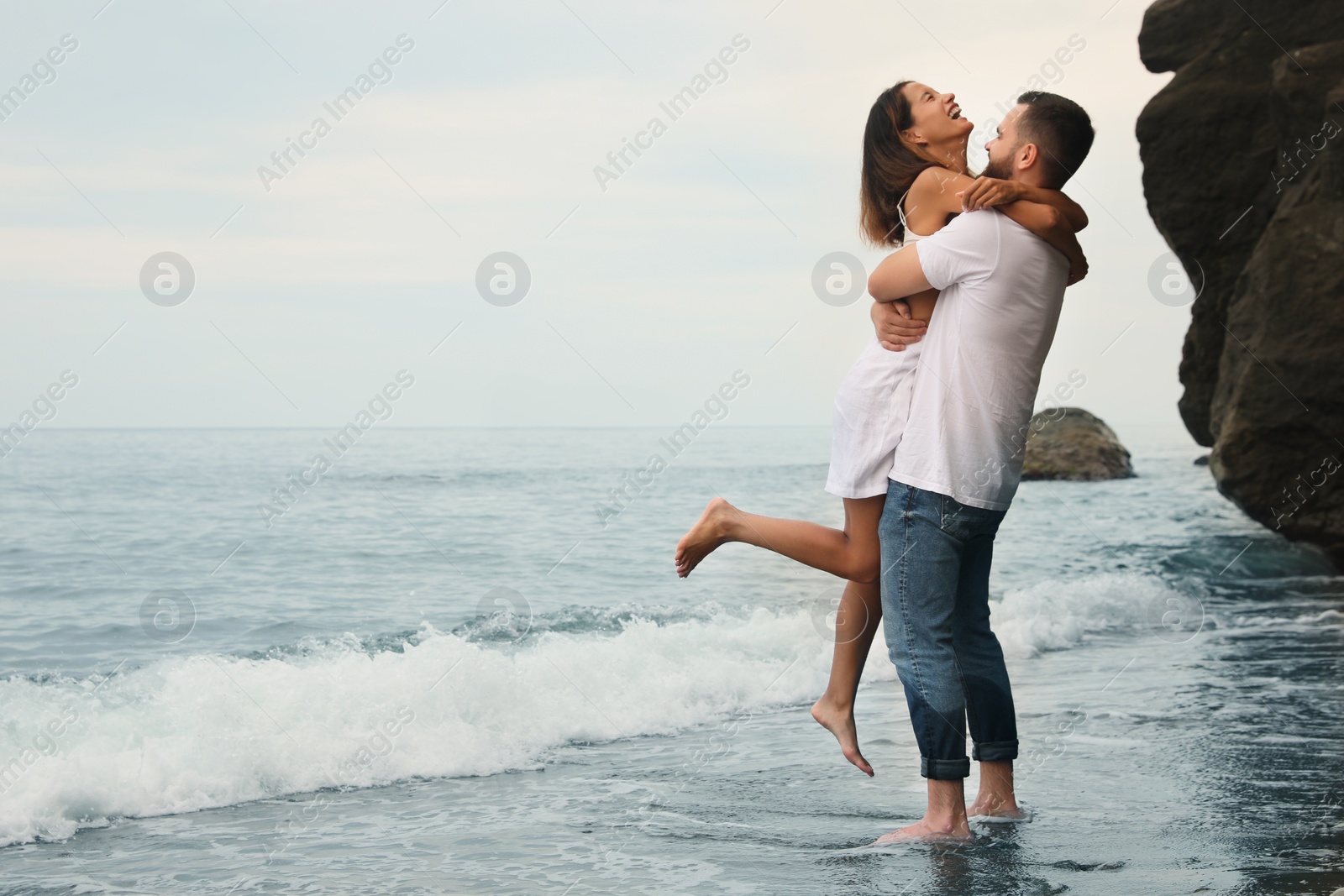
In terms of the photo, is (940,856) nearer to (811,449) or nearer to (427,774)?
(427,774)

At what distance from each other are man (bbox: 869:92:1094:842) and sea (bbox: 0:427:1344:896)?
398mm

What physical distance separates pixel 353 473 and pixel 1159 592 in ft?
70.3

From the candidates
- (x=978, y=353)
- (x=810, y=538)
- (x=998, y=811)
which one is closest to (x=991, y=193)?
(x=978, y=353)

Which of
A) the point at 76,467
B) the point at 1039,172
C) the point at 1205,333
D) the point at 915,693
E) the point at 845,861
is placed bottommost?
the point at 845,861

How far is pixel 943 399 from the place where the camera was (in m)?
3.16

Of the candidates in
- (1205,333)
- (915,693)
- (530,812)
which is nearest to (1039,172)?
(915,693)

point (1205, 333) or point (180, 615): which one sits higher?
point (1205, 333)

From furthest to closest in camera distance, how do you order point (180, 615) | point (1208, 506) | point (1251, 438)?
point (1208, 506)
point (1251, 438)
point (180, 615)

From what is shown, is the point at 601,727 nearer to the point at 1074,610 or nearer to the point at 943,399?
the point at 943,399

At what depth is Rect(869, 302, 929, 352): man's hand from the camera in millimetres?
3277

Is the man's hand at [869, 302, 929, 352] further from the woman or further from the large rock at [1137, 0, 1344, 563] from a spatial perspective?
the large rock at [1137, 0, 1344, 563]

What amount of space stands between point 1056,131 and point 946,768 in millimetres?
1794

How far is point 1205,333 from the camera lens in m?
12.9

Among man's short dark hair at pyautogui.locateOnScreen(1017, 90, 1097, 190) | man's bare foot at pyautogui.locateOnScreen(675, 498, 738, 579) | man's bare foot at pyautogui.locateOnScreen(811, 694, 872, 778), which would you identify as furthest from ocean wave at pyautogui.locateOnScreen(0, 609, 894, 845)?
man's short dark hair at pyautogui.locateOnScreen(1017, 90, 1097, 190)
